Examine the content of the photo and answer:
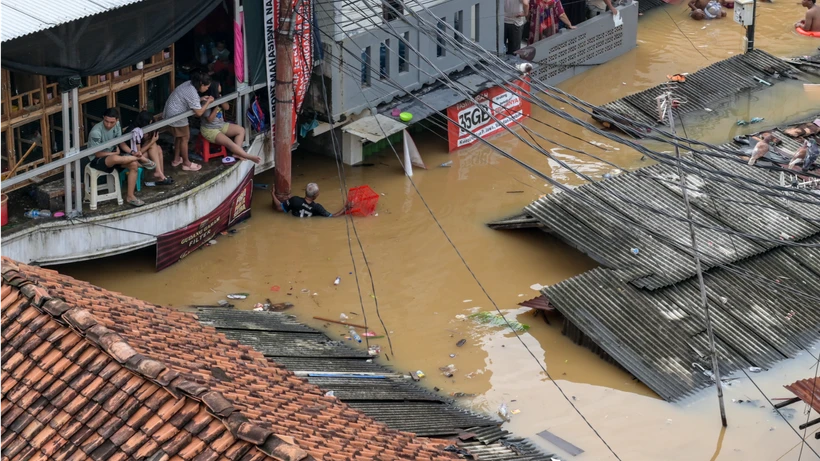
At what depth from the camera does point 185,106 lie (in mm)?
17406

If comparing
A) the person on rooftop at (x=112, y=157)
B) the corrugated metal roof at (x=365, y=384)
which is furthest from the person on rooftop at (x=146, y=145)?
the corrugated metal roof at (x=365, y=384)

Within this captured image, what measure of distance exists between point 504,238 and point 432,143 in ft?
12.7

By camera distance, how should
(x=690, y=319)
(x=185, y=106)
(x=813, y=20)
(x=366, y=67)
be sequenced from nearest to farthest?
(x=690, y=319) < (x=185, y=106) < (x=366, y=67) < (x=813, y=20)

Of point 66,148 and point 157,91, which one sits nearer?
point 66,148

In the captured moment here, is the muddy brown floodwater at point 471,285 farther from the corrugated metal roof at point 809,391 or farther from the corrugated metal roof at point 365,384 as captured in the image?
the corrugated metal roof at point 809,391

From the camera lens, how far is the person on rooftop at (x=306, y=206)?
62.4 feet

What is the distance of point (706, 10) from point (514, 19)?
27.8 feet

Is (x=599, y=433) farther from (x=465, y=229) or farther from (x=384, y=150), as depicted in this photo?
(x=384, y=150)

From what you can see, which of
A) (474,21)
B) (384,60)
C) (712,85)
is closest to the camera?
(384,60)

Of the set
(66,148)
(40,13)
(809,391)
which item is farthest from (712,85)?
(40,13)

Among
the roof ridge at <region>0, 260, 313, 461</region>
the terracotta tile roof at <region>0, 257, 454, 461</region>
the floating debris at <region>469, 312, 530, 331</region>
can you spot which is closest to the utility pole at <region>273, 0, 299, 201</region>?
the floating debris at <region>469, 312, 530, 331</region>

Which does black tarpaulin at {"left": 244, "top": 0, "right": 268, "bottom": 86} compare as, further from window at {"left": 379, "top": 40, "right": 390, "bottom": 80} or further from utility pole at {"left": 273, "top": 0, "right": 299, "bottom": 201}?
window at {"left": 379, "top": 40, "right": 390, "bottom": 80}

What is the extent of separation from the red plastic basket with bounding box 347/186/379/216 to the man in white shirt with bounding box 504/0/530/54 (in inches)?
225

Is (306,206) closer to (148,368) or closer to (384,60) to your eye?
(384,60)
